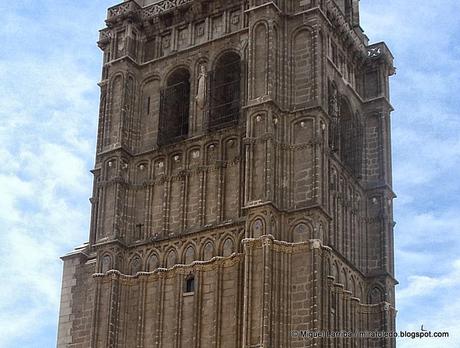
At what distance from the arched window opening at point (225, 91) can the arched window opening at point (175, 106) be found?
145 centimetres

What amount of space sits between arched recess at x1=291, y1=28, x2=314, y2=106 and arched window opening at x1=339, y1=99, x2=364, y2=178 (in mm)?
3964

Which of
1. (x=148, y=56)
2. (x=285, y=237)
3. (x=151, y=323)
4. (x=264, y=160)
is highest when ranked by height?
(x=148, y=56)

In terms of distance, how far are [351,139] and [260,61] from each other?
573cm

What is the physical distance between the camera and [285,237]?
3738 centimetres

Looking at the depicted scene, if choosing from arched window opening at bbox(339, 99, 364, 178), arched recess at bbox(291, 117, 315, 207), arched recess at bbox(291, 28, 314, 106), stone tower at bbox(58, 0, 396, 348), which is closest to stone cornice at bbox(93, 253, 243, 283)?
stone tower at bbox(58, 0, 396, 348)

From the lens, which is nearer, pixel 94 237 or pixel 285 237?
pixel 285 237

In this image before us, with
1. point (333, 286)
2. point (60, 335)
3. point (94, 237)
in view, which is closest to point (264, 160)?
point (333, 286)

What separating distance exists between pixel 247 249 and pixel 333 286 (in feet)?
11.5

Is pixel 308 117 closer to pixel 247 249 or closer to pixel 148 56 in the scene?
pixel 247 249

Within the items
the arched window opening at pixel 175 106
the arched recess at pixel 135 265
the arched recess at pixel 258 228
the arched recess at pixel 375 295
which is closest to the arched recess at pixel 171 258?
the arched recess at pixel 135 265

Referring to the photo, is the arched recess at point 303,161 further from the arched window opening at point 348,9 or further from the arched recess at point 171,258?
the arched window opening at point 348,9

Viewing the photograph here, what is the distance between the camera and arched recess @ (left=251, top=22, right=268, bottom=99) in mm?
39875

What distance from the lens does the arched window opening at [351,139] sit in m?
43.6

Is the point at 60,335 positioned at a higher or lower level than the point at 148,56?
lower
